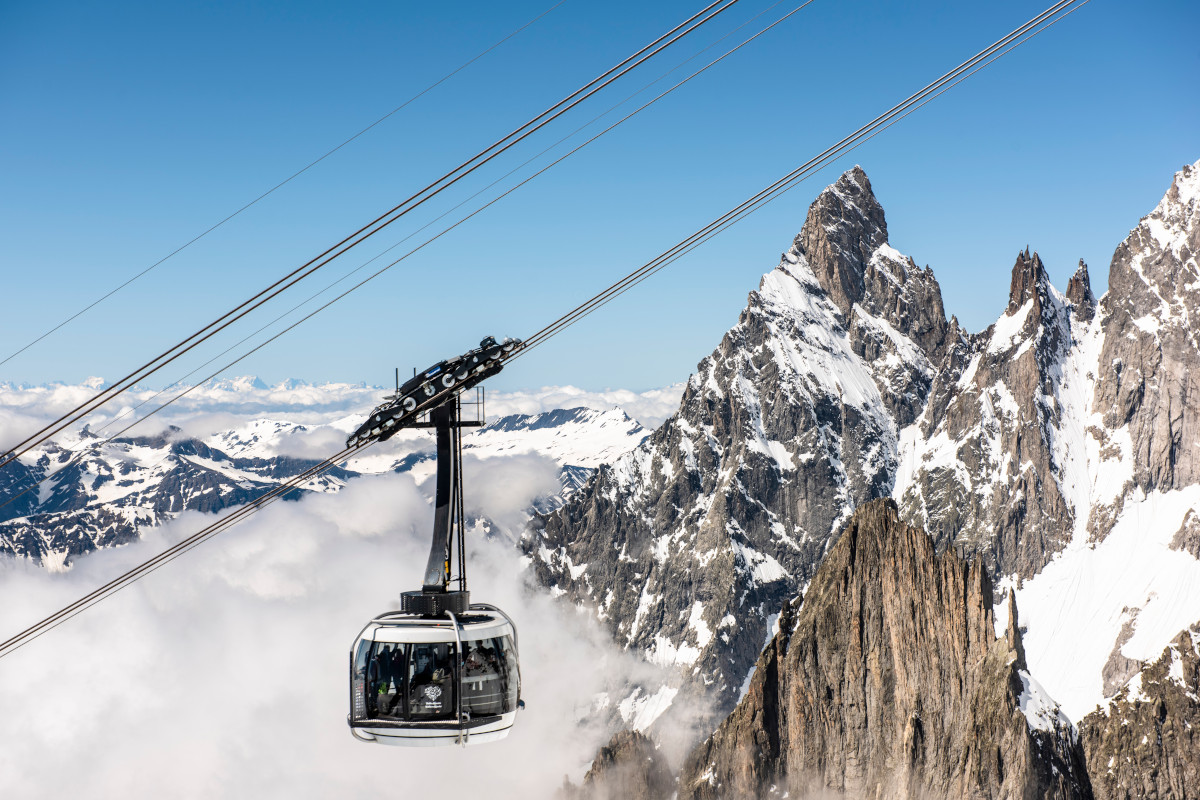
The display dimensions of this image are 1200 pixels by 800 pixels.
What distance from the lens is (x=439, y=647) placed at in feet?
64.4

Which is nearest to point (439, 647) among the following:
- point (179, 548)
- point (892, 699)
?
point (179, 548)

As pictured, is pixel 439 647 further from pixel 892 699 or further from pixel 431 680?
pixel 892 699

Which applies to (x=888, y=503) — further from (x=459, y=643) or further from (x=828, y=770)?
(x=459, y=643)

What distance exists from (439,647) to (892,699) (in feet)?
554

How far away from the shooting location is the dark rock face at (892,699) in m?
151

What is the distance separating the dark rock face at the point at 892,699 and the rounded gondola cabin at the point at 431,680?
493 feet

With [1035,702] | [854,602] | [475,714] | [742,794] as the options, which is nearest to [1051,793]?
[1035,702]

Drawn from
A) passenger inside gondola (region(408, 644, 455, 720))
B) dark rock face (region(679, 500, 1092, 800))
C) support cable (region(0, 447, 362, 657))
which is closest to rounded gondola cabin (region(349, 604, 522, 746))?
passenger inside gondola (region(408, 644, 455, 720))

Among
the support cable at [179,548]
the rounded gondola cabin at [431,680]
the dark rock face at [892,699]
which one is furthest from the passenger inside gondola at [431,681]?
the dark rock face at [892,699]

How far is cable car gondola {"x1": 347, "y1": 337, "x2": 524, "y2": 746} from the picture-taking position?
19156 millimetres

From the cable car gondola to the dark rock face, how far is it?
Answer: 150491 mm

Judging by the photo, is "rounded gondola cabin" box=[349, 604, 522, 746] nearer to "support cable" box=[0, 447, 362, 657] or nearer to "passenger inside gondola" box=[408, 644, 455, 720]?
"passenger inside gondola" box=[408, 644, 455, 720]

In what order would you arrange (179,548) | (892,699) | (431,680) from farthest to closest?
(892,699), (179,548), (431,680)

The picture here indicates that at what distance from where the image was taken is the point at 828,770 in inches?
6998
